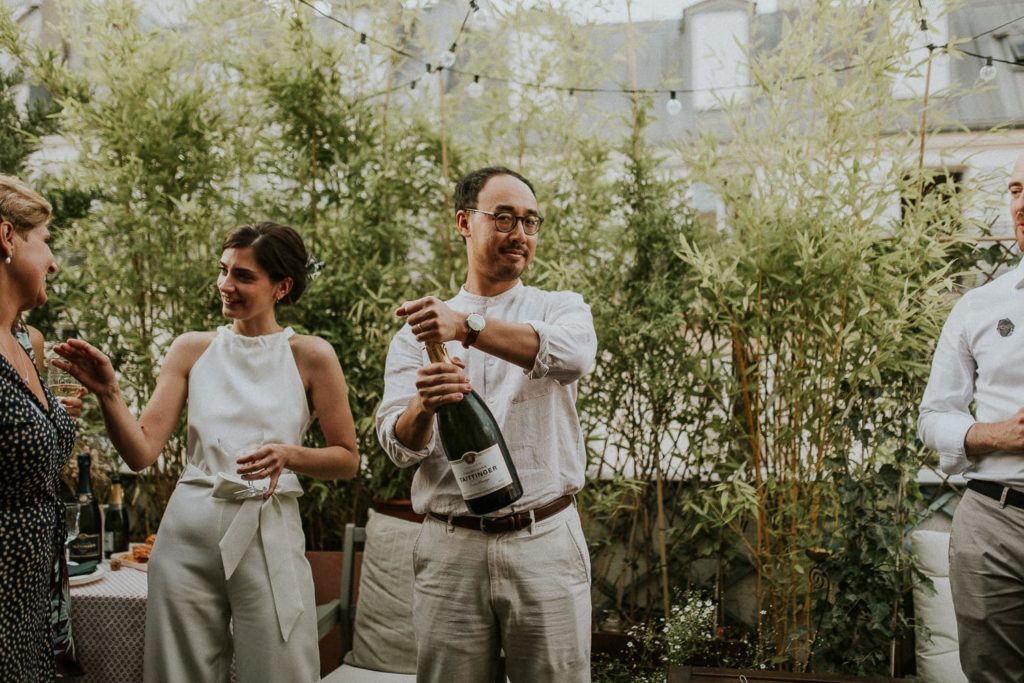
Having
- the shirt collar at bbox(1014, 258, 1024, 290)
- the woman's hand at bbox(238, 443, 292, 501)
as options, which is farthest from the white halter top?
the shirt collar at bbox(1014, 258, 1024, 290)

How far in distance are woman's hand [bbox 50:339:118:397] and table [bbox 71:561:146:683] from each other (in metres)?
0.79

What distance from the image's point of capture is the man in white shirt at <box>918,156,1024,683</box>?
1.84 meters

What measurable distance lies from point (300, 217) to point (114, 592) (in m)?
1.52

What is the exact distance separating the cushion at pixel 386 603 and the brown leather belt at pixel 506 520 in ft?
3.33

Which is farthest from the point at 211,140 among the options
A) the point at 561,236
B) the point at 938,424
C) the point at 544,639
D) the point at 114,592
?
the point at 938,424

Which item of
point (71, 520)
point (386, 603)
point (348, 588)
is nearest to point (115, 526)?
point (71, 520)

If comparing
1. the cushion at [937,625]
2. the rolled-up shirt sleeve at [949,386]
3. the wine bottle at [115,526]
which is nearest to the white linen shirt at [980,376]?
the rolled-up shirt sleeve at [949,386]

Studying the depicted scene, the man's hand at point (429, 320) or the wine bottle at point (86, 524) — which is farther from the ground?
the man's hand at point (429, 320)

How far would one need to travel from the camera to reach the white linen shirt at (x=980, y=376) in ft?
6.16

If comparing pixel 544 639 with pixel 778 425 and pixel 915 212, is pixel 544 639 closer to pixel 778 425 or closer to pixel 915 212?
pixel 778 425

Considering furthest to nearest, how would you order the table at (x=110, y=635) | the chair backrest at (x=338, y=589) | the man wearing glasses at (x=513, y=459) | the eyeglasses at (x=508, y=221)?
the chair backrest at (x=338, y=589)
the table at (x=110, y=635)
the eyeglasses at (x=508, y=221)
the man wearing glasses at (x=513, y=459)

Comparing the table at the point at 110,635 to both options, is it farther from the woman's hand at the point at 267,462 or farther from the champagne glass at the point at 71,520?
the woman's hand at the point at 267,462

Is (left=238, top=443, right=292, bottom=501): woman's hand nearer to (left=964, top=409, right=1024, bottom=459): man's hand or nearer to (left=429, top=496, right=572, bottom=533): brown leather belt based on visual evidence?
(left=429, top=496, right=572, bottom=533): brown leather belt

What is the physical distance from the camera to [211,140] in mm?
3219
